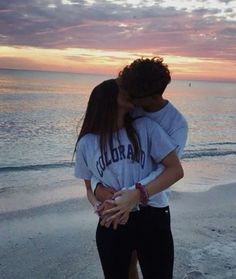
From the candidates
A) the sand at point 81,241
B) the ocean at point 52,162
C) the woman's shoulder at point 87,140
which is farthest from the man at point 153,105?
the sand at point 81,241

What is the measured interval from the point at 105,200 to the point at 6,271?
247 cm

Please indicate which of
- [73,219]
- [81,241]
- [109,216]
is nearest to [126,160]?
[109,216]

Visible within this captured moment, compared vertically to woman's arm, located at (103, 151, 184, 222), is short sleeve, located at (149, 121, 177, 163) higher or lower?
higher

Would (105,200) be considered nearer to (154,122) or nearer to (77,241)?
(154,122)

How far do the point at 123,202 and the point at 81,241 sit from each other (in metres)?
3.14

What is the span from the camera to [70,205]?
6996 mm

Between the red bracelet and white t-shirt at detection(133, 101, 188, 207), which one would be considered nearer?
the red bracelet

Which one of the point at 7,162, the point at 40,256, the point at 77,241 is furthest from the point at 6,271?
the point at 7,162

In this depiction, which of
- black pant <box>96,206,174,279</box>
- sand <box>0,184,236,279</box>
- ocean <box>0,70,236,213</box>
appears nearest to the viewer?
black pant <box>96,206,174,279</box>

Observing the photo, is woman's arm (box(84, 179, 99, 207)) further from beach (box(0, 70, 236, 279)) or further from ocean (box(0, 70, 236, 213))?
beach (box(0, 70, 236, 279))

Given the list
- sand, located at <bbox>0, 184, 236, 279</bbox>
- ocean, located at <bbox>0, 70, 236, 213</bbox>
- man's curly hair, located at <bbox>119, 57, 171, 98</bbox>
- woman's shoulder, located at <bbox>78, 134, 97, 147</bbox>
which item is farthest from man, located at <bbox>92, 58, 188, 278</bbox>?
sand, located at <bbox>0, 184, 236, 279</bbox>

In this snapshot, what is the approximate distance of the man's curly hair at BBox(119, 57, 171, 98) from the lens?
2090 millimetres

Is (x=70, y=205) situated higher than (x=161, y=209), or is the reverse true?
(x=161, y=209)

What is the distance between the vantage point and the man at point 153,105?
2.10 m
